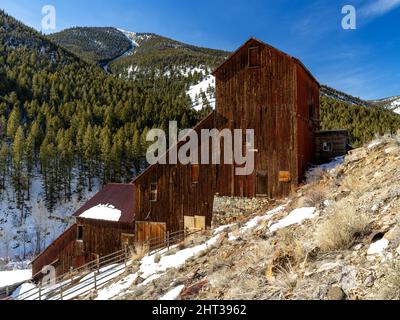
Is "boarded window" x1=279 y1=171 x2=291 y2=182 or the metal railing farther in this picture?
"boarded window" x1=279 y1=171 x2=291 y2=182

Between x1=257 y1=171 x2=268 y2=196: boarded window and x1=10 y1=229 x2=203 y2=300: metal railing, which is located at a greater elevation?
x1=257 y1=171 x2=268 y2=196: boarded window

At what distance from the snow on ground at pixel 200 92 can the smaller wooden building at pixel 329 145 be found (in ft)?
303

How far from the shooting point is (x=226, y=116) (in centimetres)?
1933

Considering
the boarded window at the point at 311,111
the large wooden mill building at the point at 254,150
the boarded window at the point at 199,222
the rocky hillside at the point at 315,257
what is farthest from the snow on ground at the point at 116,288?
the boarded window at the point at 311,111

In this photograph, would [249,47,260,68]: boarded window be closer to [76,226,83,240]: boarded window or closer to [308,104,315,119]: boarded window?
[308,104,315,119]: boarded window

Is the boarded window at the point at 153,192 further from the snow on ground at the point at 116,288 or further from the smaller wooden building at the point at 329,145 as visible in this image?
the smaller wooden building at the point at 329,145

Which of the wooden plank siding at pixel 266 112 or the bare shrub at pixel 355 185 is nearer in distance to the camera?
the bare shrub at pixel 355 185

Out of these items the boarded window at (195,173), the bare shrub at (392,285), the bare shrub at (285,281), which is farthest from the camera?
the boarded window at (195,173)

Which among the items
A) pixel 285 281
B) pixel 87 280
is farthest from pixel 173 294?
pixel 87 280

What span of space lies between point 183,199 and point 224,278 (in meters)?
14.3

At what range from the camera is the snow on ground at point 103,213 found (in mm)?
23859

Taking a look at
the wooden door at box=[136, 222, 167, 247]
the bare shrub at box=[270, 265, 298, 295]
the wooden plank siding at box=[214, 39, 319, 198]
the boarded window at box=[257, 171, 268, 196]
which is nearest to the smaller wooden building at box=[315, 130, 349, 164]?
the wooden plank siding at box=[214, 39, 319, 198]

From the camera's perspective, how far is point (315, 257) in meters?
6.03

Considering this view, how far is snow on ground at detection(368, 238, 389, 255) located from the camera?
5.34 meters
